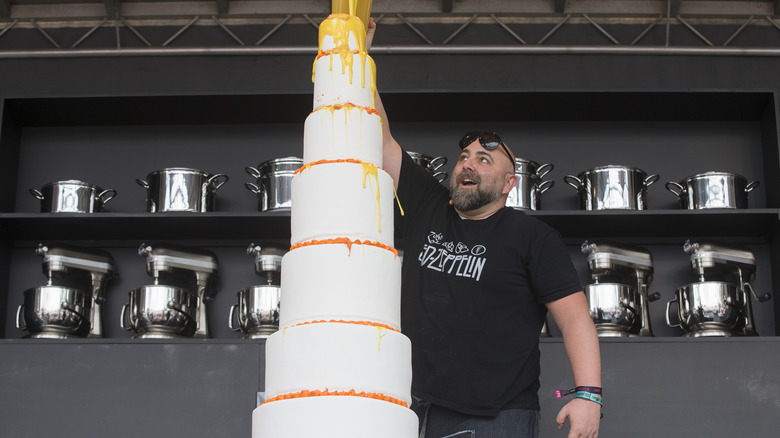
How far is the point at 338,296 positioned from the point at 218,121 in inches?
103

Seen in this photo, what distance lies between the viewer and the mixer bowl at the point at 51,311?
3822mm

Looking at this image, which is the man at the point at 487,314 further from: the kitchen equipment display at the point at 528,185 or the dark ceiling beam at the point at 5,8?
the dark ceiling beam at the point at 5,8

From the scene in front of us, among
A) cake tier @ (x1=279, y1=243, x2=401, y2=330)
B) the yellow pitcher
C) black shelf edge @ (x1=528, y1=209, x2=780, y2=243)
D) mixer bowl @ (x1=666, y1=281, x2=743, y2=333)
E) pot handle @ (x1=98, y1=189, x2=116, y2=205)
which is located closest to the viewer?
cake tier @ (x1=279, y1=243, x2=401, y2=330)

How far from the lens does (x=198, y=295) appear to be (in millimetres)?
3980

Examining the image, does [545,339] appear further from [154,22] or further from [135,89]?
[154,22]

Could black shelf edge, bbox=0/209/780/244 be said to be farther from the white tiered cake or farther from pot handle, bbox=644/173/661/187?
the white tiered cake

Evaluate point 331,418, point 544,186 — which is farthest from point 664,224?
point 331,418

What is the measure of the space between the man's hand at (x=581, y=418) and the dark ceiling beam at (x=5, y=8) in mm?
3492

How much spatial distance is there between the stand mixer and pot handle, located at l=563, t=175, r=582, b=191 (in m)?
1.50

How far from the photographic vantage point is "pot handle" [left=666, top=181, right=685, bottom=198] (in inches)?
159

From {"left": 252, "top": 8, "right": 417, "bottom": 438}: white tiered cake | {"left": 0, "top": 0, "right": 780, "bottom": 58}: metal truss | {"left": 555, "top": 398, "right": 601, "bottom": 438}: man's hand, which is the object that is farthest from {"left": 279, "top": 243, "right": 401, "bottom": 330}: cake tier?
{"left": 0, "top": 0, "right": 780, "bottom": 58}: metal truss

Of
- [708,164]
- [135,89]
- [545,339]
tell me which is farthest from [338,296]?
[708,164]

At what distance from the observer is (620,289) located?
3781 millimetres

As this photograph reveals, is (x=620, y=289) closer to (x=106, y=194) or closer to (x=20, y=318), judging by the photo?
(x=106, y=194)
